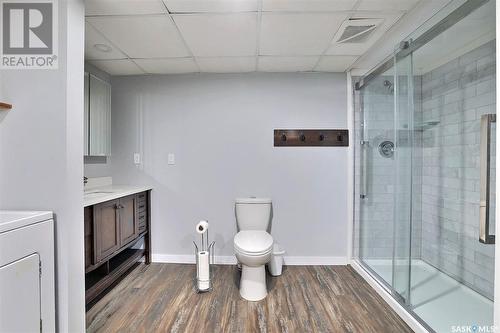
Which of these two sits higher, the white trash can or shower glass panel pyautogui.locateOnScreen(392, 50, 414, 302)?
shower glass panel pyautogui.locateOnScreen(392, 50, 414, 302)

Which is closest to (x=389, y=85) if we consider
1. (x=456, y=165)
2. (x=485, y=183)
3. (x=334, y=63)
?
(x=334, y=63)

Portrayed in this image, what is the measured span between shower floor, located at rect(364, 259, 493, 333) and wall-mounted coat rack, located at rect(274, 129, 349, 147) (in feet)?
4.11

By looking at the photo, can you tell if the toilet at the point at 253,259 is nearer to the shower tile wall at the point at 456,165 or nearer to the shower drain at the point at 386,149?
the shower drain at the point at 386,149

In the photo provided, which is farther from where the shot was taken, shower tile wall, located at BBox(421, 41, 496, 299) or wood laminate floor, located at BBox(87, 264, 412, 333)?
shower tile wall, located at BBox(421, 41, 496, 299)

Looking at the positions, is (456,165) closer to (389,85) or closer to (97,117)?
(389,85)

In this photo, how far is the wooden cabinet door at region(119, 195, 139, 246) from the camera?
2.06 m

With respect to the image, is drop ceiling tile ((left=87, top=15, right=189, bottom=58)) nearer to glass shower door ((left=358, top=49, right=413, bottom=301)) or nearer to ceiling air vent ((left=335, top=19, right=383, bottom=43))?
ceiling air vent ((left=335, top=19, right=383, bottom=43))

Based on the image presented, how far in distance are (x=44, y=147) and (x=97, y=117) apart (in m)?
1.15

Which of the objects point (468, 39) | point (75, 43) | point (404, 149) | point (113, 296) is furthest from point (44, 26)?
point (468, 39)

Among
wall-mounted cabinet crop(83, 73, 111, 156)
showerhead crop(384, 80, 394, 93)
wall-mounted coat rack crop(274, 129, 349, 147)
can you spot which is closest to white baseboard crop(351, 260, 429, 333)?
wall-mounted coat rack crop(274, 129, 349, 147)

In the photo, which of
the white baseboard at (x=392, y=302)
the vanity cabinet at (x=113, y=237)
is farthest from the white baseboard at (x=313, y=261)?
the vanity cabinet at (x=113, y=237)

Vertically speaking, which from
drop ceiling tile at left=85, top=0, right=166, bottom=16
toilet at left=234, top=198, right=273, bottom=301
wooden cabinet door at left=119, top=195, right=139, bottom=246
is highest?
drop ceiling tile at left=85, top=0, right=166, bottom=16

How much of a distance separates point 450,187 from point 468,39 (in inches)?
47.9

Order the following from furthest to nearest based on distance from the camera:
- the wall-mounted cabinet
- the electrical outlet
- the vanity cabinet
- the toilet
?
the electrical outlet
the wall-mounted cabinet
the toilet
the vanity cabinet
